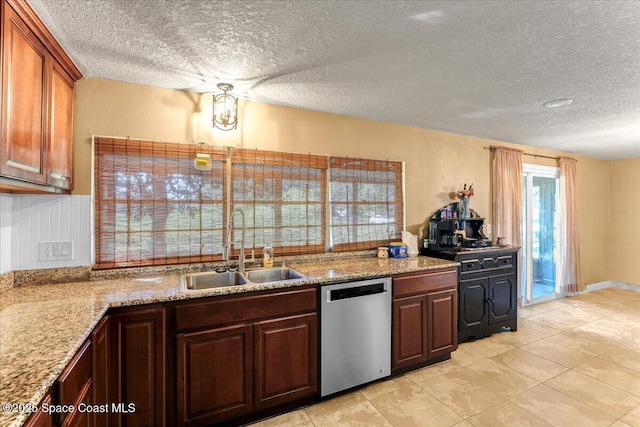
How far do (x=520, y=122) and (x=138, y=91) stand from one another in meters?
3.81

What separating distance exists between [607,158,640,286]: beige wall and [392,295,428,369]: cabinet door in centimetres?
540

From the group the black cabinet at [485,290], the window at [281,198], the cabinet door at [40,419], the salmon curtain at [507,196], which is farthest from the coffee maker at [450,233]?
the cabinet door at [40,419]

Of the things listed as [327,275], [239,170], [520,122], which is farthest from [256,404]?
[520,122]

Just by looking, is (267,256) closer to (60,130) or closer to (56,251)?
(56,251)

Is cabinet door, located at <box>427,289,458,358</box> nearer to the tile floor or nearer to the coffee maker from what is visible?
the tile floor

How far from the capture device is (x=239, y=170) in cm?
264

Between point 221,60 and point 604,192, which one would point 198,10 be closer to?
point 221,60

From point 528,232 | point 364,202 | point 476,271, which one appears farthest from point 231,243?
point 528,232

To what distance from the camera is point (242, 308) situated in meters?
2.01

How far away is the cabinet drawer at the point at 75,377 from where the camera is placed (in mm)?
1092

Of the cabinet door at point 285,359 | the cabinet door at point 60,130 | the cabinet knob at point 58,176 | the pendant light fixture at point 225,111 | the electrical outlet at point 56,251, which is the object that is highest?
the pendant light fixture at point 225,111

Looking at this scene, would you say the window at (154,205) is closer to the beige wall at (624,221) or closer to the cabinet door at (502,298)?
the cabinet door at (502,298)

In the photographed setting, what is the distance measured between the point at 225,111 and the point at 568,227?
18.4 feet

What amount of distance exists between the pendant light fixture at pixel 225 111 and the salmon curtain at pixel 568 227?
522cm
